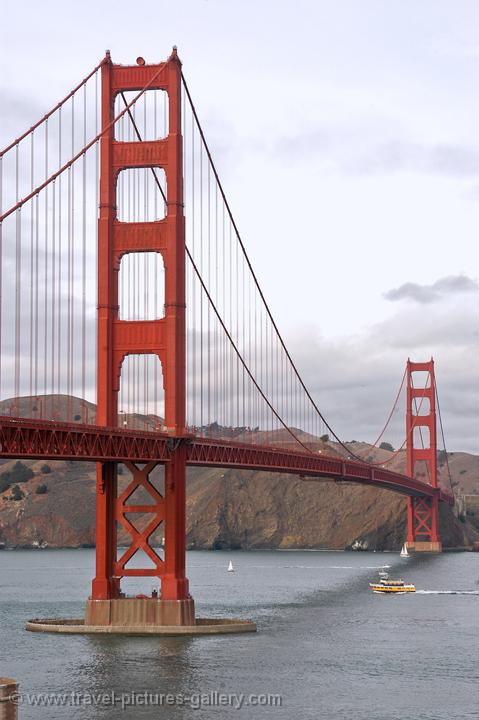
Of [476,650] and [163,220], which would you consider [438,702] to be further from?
[163,220]

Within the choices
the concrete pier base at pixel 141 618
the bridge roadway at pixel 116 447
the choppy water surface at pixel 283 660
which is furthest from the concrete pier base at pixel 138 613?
the bridge roadway at pixel 116 447

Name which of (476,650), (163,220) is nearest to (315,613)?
(476,650)

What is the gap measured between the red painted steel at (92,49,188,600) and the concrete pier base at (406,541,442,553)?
109977 millimetres

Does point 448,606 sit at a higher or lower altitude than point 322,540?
lower

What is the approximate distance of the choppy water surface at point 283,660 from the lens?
43.8m

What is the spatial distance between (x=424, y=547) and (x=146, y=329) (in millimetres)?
113569

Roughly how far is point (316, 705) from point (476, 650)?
17.5 m

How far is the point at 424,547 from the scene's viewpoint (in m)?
167

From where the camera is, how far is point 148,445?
58031 mm

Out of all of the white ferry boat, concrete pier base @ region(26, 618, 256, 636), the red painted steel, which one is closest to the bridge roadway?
the red painted steel

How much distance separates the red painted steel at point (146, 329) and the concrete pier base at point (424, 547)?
10998 centimetres

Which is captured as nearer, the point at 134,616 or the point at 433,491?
the point at 134,616

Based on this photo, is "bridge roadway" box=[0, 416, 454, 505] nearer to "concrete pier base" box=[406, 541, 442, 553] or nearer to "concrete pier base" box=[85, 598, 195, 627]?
"concrete pier base" box=[85, 598, 195, 627]

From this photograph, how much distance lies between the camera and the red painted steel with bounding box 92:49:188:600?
58750mm
